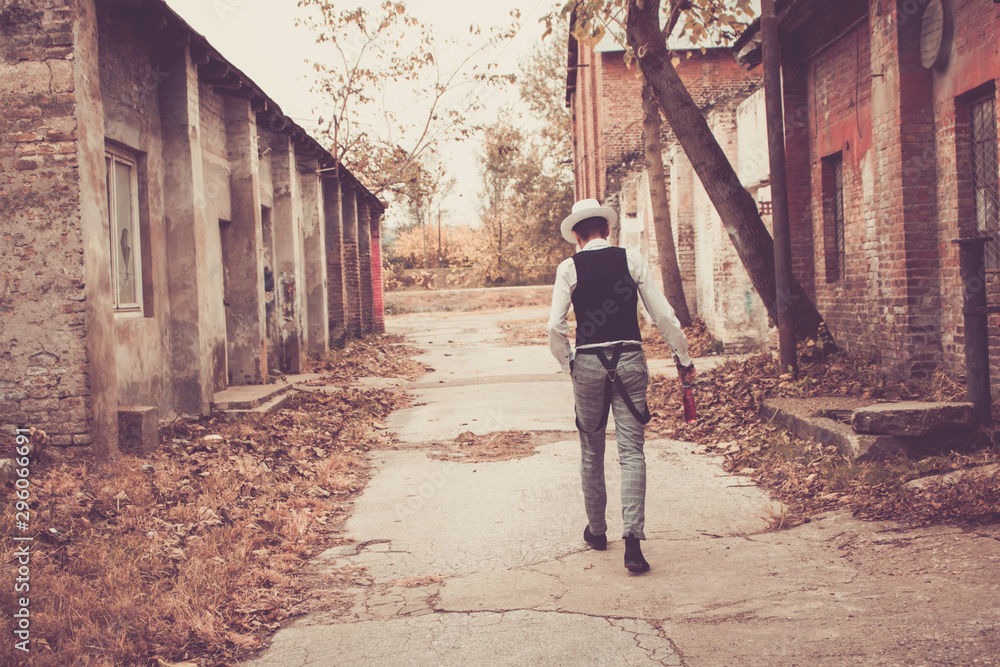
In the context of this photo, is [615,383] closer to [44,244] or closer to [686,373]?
[686,373]

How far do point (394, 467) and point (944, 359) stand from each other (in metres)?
5.29

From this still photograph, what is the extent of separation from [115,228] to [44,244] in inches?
65.2

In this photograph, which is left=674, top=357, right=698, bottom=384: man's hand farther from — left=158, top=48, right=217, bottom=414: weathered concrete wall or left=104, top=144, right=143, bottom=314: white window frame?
left=158, top=48, right=217, bottom=414: weathered concrete wall

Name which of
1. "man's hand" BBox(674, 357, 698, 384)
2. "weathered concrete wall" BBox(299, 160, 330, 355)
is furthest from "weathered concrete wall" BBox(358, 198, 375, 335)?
"man's hand" BBox(674, 357, 698, 384)

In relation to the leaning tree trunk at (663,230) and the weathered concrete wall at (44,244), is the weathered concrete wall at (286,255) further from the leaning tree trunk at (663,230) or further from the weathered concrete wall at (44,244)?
the weathered concrete wall at (44,244)

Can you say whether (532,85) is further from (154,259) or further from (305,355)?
(154,259)

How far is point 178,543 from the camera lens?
519 centimetres

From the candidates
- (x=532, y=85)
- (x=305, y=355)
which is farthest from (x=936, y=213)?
(x=532, y=85)

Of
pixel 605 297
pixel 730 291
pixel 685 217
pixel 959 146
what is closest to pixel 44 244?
pixel 605 297

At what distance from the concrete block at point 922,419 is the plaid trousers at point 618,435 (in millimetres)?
2233

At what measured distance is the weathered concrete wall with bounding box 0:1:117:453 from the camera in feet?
22.4

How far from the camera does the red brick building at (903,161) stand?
7262 mm

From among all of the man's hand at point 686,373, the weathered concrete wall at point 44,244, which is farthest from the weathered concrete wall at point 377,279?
the man's hand at point 686,373

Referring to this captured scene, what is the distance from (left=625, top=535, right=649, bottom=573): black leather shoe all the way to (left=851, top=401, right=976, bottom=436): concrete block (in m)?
2.53
